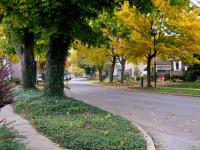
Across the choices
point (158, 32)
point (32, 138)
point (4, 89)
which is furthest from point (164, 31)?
point (4, 89)

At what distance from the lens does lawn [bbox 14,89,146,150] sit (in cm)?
953

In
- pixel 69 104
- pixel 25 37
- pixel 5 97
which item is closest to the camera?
pixel 5 97

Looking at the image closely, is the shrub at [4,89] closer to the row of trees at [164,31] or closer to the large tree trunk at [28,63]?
the large tree trunk at [28,63]

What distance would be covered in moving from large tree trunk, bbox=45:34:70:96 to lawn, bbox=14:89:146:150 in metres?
1.45

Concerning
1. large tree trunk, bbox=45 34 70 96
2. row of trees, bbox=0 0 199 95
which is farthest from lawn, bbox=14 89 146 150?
row of trees, bbox=0 0 199 95

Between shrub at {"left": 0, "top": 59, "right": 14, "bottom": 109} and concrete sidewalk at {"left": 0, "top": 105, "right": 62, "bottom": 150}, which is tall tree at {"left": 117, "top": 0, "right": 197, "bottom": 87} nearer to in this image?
concrete sidewalk at {"left": 0, "top": 105, "right": 62, "bottom": 150}

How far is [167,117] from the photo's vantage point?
1672 centimetres

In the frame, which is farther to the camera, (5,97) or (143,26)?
(143,26)

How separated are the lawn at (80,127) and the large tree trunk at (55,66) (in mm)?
1448

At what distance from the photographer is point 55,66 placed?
18359 millimetres

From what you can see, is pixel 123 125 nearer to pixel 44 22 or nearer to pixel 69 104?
pixel 69 104

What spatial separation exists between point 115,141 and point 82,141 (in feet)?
2.30

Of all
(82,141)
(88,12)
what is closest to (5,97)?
(82,141)

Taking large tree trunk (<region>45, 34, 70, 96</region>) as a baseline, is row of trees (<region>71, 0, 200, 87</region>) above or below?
above
